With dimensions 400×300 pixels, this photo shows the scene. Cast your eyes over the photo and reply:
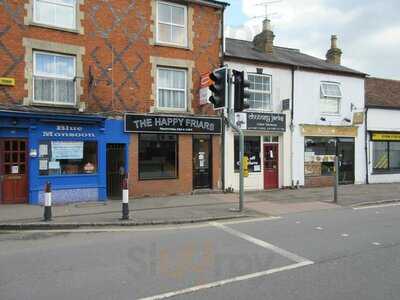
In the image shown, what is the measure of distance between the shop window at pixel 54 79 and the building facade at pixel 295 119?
6576mm

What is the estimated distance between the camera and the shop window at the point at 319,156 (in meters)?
20.1

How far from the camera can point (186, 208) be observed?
13.1m

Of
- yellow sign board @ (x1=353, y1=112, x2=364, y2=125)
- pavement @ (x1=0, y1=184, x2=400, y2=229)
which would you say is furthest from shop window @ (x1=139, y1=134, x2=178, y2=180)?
yellow sign board @ (x1=353, y1=112, x2=364, y2=125)

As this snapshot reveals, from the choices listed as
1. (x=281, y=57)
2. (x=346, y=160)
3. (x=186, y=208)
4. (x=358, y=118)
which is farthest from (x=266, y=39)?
(x=186, y=208)

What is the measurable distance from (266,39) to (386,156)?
376 inches

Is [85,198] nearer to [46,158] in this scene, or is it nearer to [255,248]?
[46,158]

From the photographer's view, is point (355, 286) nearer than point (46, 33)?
Yes

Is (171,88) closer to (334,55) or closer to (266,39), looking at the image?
(266,39)

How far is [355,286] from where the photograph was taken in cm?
569

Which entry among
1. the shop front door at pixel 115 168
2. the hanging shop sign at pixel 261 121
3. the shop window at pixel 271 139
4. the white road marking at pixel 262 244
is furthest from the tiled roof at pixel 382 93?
the white road marking at pixel 262 244

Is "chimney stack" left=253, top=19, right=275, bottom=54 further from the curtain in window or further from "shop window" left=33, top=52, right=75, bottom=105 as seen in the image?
"shop window" left=33, top=52, right=75, bottom=105

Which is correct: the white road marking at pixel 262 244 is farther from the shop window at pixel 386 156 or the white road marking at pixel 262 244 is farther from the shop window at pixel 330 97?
the shop window at pixel 386 156

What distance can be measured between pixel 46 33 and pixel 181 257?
10158 mm

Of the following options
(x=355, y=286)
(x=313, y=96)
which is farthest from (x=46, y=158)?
(x=313, y=96)
